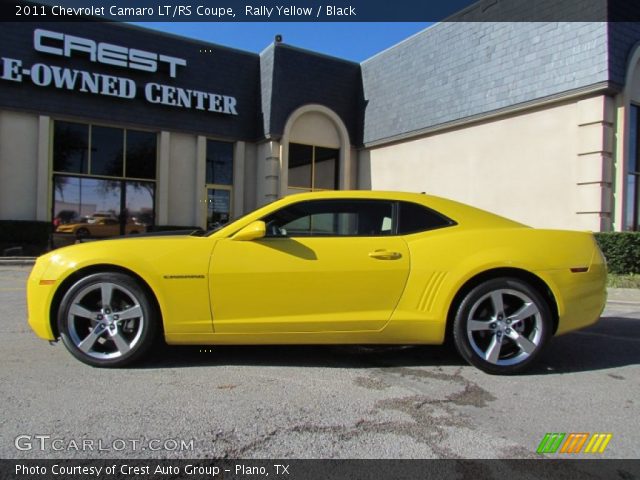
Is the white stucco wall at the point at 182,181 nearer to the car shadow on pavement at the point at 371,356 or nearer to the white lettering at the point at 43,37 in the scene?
the white lettering at the point at 43,37

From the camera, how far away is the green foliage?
10188 mm

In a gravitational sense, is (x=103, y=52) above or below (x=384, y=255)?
above

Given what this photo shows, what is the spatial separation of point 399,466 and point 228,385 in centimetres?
154

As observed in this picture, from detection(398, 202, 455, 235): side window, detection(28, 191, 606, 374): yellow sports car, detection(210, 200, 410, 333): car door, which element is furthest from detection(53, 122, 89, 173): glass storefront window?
detection(398, 202, 455, 235): side window

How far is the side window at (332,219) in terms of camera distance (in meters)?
4.07

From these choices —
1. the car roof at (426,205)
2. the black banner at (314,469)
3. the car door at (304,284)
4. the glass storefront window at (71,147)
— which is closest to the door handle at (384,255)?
the car door at (304,284)

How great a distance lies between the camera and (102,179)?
1534cm

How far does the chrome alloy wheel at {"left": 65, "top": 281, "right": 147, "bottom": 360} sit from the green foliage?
387 inches

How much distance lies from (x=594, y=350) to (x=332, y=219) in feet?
9.68

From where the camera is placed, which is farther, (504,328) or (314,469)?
(504,328)

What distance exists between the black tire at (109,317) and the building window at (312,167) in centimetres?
1338

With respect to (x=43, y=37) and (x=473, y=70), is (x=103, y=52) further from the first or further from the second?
(x=473, y=70)

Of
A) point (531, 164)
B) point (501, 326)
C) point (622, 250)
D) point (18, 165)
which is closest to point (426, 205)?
point (501, 326)

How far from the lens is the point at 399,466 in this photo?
99.3 inches
